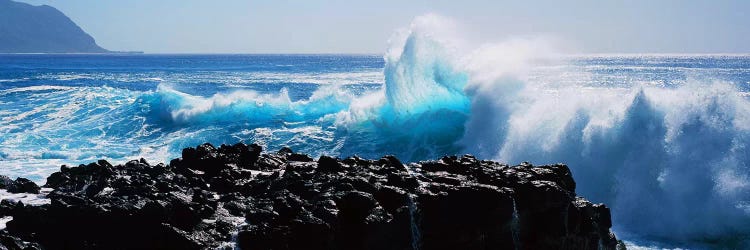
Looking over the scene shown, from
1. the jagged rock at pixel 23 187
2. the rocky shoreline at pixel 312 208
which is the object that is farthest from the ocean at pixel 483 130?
the jagged rock at pixel 23 187

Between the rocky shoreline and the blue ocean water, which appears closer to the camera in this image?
the rocky shoreline

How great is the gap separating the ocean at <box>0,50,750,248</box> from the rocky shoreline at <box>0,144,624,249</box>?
531 cm

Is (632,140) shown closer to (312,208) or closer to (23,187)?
(312,208)

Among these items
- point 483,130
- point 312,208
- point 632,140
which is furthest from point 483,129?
point 312,208

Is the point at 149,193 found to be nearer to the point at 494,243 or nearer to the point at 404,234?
the point at 404,234

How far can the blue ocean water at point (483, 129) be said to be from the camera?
14.4 m

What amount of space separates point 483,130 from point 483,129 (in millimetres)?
57

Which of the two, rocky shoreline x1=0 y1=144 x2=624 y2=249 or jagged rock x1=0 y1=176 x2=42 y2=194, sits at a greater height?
rocky shoreline x1=0 y1=144 x2=624 y2=249

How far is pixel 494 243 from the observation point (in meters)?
7.96

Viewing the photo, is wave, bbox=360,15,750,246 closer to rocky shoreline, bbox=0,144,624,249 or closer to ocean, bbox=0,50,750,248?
ocean, bbox=0,50,750,248

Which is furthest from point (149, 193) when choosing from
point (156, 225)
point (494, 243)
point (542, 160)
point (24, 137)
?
point (24, 137)

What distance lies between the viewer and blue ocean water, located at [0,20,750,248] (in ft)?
47.4

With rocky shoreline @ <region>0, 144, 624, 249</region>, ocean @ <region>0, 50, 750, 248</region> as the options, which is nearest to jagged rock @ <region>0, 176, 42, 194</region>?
rocky shoreline @ <region>0, 144, 624, 249</region>

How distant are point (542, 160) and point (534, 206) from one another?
9.99 m
